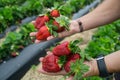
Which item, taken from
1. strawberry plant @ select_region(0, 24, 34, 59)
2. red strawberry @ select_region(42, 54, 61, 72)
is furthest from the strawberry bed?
red strawberry @ select_region(42, 54, 61, 72)

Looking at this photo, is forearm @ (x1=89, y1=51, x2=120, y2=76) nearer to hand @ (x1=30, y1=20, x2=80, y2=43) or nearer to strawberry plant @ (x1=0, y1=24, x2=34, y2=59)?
hand @ (x1=30, y1=20, x2=80, y2=43)

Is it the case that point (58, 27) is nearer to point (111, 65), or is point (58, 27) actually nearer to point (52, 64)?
point (52, 64)

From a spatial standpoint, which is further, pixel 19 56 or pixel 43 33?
pixel 19 56

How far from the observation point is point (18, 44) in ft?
16.3

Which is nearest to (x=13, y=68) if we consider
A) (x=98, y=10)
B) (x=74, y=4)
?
(x=98, y=10)

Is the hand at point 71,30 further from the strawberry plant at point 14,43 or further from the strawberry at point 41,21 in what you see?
the strawberry plant at point 14,43

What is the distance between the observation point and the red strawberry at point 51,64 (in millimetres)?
2266

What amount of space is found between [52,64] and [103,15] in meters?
0.85

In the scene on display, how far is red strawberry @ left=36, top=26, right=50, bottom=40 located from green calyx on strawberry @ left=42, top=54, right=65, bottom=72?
1.43ft

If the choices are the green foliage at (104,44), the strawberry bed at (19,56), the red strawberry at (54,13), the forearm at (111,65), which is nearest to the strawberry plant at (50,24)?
the red strawberry at (54,13)

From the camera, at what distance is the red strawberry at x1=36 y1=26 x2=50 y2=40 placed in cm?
276

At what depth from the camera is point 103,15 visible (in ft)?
9.50

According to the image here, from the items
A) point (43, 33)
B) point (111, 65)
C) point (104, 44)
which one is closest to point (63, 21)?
point (43, 33)

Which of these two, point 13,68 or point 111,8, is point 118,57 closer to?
point 111,8
